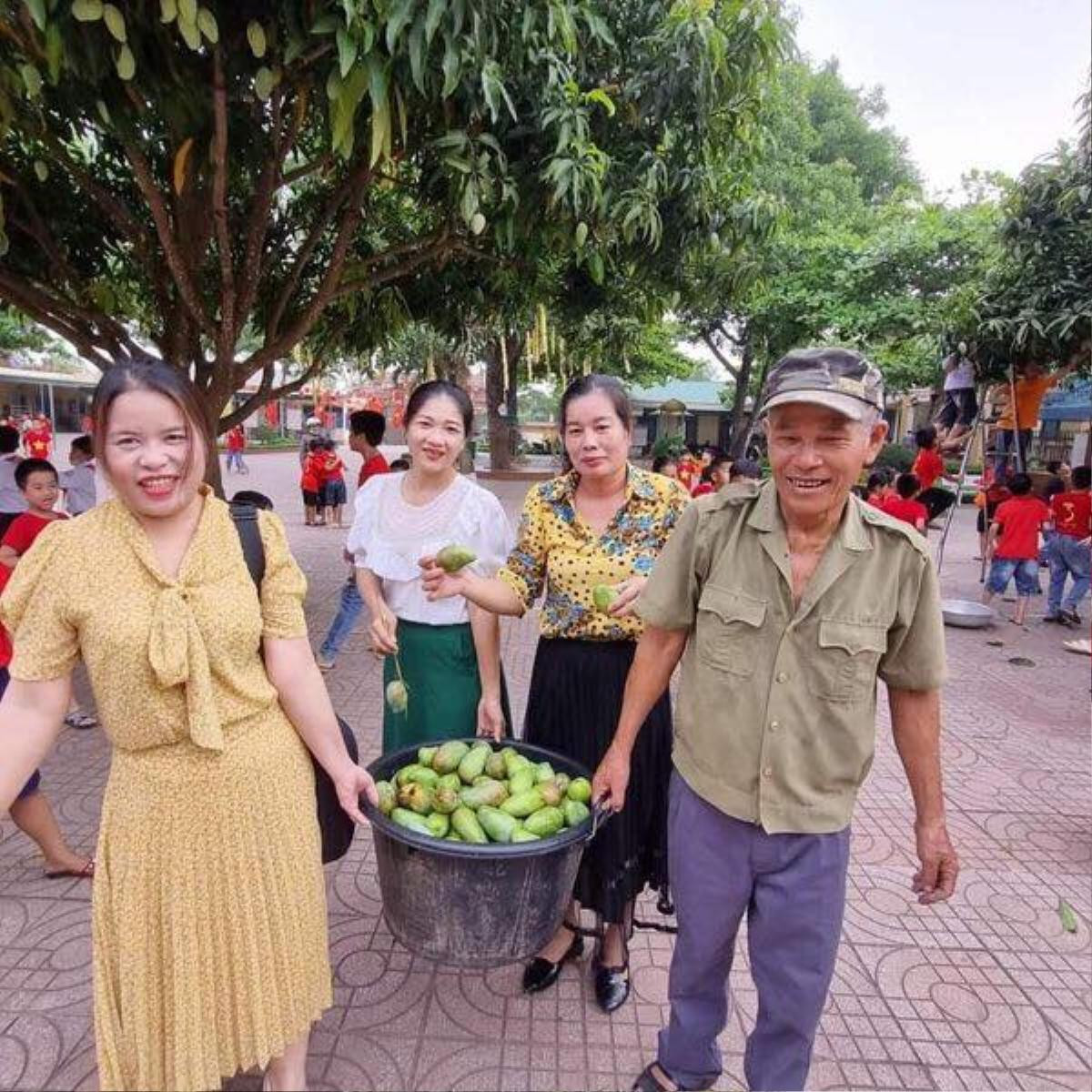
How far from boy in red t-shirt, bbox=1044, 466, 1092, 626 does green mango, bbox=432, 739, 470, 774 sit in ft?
25.7

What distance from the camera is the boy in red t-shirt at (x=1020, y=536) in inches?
308

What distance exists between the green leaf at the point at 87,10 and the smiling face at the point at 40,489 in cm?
290

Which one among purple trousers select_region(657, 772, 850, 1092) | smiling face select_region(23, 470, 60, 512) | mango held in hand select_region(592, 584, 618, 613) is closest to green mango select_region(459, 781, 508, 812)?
purple trousers select_region(657, 772, 850, 1092)

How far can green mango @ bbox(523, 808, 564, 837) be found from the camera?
1.99 meters

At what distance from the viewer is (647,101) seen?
4.30 metres

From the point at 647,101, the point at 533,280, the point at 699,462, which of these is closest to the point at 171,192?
the point at 533,280

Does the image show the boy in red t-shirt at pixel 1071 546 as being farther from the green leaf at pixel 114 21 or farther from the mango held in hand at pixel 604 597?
the green leaf at pixel 114 21

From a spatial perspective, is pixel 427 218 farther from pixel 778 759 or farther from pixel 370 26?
pixel 778 759

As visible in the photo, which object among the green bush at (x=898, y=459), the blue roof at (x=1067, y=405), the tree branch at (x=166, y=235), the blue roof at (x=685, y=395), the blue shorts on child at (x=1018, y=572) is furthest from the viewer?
the blue roof at (x=685, y=395)

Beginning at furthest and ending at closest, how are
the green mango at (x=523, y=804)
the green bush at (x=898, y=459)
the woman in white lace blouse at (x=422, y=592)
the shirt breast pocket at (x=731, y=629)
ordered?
the green bush at (x=898, y=459)
the woman in white lace blouse at (x=422, y=592)
the green mango at (x=523, y=804)
the shirt breast pocket at (x=731, y=629)

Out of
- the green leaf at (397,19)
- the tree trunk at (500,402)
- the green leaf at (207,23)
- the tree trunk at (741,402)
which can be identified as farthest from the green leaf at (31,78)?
the tree trunk at (741,402)

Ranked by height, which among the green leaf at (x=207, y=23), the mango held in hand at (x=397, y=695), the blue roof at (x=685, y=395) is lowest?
the mango held in hand at (x=397, y=695)

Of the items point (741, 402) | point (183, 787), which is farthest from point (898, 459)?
point (183, 787)

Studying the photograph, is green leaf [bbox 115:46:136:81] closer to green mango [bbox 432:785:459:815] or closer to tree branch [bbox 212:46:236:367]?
tree branch [bbox 212:46:236:367]
